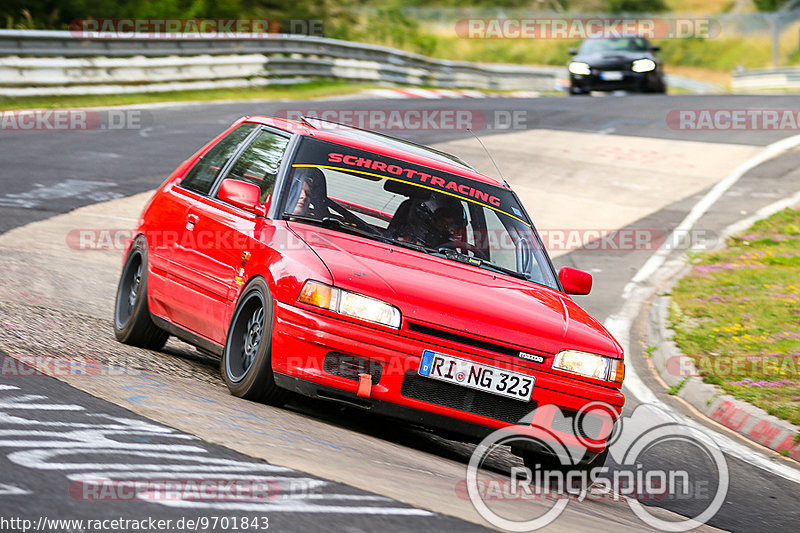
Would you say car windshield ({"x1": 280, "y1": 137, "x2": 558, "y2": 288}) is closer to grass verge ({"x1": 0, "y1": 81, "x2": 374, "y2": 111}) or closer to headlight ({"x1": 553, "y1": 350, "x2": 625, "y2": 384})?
headlight ({"x1": 553, "y1": 350, "x2": 625, "y2": 384})

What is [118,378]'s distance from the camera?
610 cm

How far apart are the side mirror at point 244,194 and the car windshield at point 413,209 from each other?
146 mm

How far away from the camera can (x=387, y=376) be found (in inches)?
219

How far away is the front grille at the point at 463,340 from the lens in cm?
561

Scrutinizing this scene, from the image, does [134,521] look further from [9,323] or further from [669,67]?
[669,67]

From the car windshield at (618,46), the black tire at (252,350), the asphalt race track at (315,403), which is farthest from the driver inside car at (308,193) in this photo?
the car windshield at (618,46)

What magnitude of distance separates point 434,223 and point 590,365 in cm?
142

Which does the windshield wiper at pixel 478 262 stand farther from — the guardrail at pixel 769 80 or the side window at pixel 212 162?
the guardrail at pixel 769 80

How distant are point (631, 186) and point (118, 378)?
12.6 meters

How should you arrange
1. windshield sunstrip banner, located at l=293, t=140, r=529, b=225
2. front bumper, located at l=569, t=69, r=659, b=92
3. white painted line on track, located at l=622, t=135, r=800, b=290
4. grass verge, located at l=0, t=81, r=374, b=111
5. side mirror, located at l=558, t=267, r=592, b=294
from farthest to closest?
front bumper, located at l=569, t=69, r=659, b=92 < grass verge, located at l=0, t=81, r=374, b=111 < white painted line on track, located at l=622, t=135, r=800, b=290 < side mirror, located at l=558, t=267, r=592, b=294 < windshield sunstrip banner, located at l=293, t=140, r=529, b=225

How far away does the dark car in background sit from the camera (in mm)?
30344

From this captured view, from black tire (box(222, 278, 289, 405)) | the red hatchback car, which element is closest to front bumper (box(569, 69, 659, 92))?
the red hatchback car

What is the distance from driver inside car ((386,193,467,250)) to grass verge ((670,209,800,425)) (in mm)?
2703

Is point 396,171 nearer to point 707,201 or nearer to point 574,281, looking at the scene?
point 574,281
